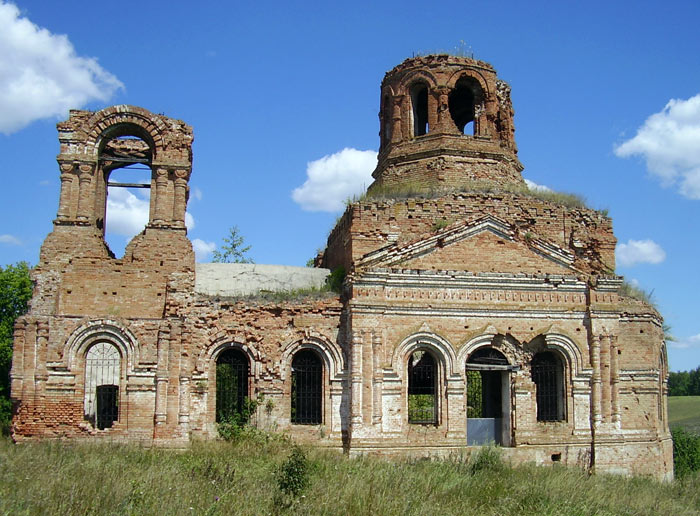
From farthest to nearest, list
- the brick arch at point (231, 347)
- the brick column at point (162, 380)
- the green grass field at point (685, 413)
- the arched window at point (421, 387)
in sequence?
1. the green grass field at point (685, 413)
2. the arched window at point (421, 387)
3. the brick arch at point (231, 347)
4. the brick column at point (162, 380)

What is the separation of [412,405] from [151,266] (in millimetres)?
7494

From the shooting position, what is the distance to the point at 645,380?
51.5 ft

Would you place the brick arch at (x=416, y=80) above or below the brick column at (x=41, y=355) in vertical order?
above

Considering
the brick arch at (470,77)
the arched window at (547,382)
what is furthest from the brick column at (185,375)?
the brick arch at (470,77)

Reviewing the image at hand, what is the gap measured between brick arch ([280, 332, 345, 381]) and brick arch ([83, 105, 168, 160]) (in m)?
5.29

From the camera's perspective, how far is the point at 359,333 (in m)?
14.6

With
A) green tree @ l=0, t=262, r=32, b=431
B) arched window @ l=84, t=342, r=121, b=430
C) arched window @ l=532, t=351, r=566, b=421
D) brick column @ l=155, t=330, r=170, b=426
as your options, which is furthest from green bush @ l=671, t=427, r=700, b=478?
green tree @ l=0, t=262, r=32, b=431

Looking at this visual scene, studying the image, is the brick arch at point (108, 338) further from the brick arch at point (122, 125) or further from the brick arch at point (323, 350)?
the brick arch at point (122, 125)

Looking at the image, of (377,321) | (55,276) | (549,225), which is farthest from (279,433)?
(549,225)

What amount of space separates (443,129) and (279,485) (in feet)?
37.2

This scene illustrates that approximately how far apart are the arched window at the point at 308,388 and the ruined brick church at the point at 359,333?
3 cm

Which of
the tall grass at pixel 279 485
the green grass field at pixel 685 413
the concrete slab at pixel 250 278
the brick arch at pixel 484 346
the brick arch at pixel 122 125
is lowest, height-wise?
the green grass field at pixel 685 413

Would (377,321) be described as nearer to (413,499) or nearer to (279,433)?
(279,433)

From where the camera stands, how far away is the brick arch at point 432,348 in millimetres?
14836
